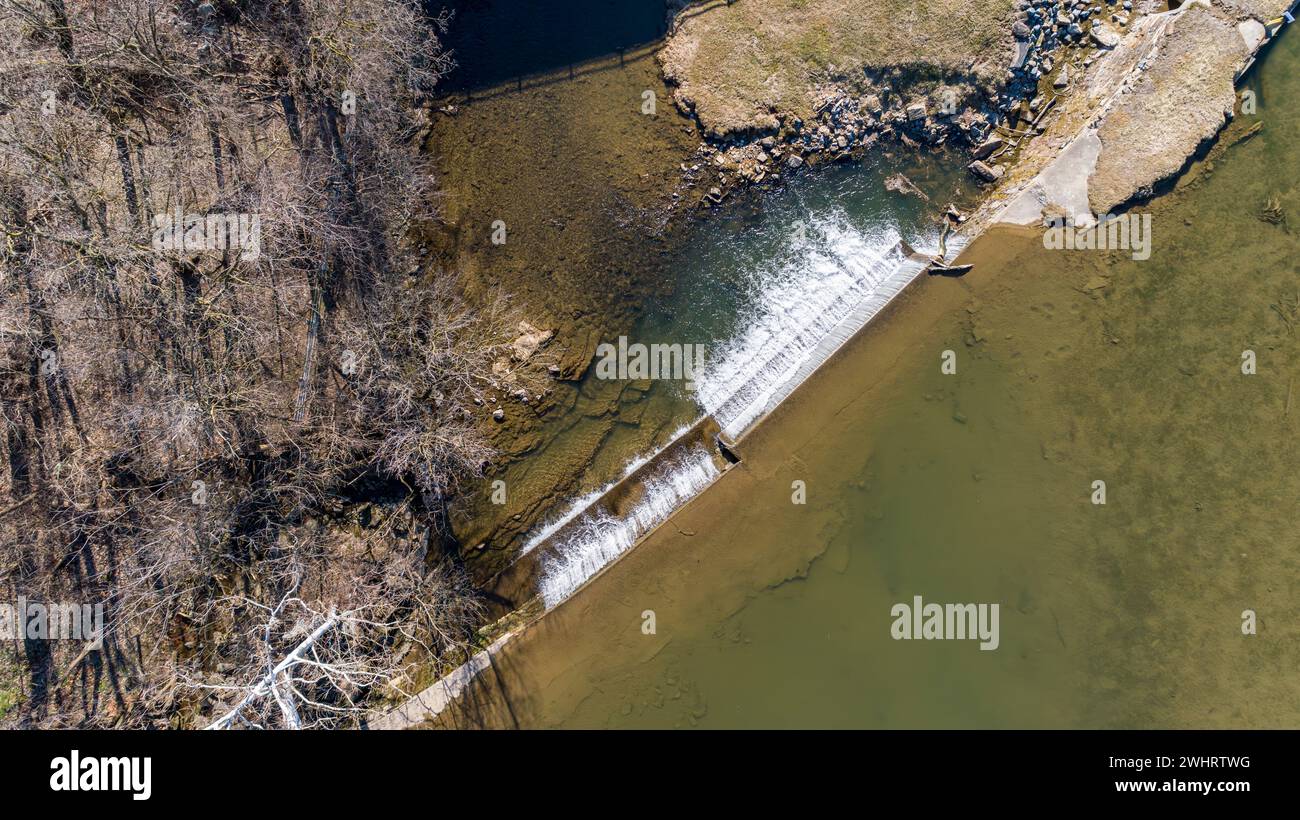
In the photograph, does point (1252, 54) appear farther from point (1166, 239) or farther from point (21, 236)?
point (21, 236)

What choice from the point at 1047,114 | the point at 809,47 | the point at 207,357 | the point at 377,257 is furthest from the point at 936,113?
the point at 207,357

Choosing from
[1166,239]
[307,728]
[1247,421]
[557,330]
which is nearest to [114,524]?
[307,728]

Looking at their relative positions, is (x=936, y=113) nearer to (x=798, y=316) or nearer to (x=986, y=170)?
(x=986, y=170)

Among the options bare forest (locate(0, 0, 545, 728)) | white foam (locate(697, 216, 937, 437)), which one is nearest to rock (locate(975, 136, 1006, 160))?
white foam (locate(697, 216, 937, 437))

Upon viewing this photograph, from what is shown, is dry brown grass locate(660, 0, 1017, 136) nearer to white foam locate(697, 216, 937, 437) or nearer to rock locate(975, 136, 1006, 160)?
rock locate(975, 136, 1006, 160)

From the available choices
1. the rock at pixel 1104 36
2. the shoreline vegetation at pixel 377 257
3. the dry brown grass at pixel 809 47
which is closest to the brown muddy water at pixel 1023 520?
the shoreline vegetation at pixel 377 257

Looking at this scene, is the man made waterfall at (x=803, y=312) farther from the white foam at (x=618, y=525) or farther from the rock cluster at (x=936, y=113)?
the rock cluster at (x=936, y=113)
